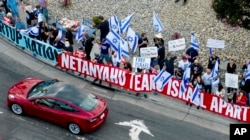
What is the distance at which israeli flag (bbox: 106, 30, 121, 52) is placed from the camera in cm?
2219

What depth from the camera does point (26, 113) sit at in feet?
65.2

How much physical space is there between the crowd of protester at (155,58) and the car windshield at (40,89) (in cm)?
319

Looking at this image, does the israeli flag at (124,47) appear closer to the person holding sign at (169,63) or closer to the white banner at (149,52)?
the white banner at (149,52)

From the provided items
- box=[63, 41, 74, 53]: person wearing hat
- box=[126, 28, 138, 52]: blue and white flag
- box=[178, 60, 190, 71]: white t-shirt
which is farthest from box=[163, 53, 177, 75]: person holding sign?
box=[63, 41, 74, 53]: person wearing hat

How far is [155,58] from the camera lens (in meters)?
22.2

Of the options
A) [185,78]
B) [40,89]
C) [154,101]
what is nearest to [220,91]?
[185,78]

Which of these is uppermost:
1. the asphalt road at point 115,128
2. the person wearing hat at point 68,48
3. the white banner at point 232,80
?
the person wearing hat at point 68,48

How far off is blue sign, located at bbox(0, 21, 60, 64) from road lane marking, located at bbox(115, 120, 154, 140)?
17.9ft

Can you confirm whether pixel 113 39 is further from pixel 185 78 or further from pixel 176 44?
pixel 185 78

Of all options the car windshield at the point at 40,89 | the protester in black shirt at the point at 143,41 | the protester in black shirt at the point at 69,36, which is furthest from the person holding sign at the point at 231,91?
the protester in black shirt at the point at 69,36

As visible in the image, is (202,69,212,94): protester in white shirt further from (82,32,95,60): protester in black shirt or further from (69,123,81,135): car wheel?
(69,123,81,135): car wheel

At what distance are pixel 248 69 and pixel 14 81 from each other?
9.96 meters

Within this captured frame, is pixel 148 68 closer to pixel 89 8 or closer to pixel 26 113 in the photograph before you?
pixel 26 113

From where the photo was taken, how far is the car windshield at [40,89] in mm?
19528
